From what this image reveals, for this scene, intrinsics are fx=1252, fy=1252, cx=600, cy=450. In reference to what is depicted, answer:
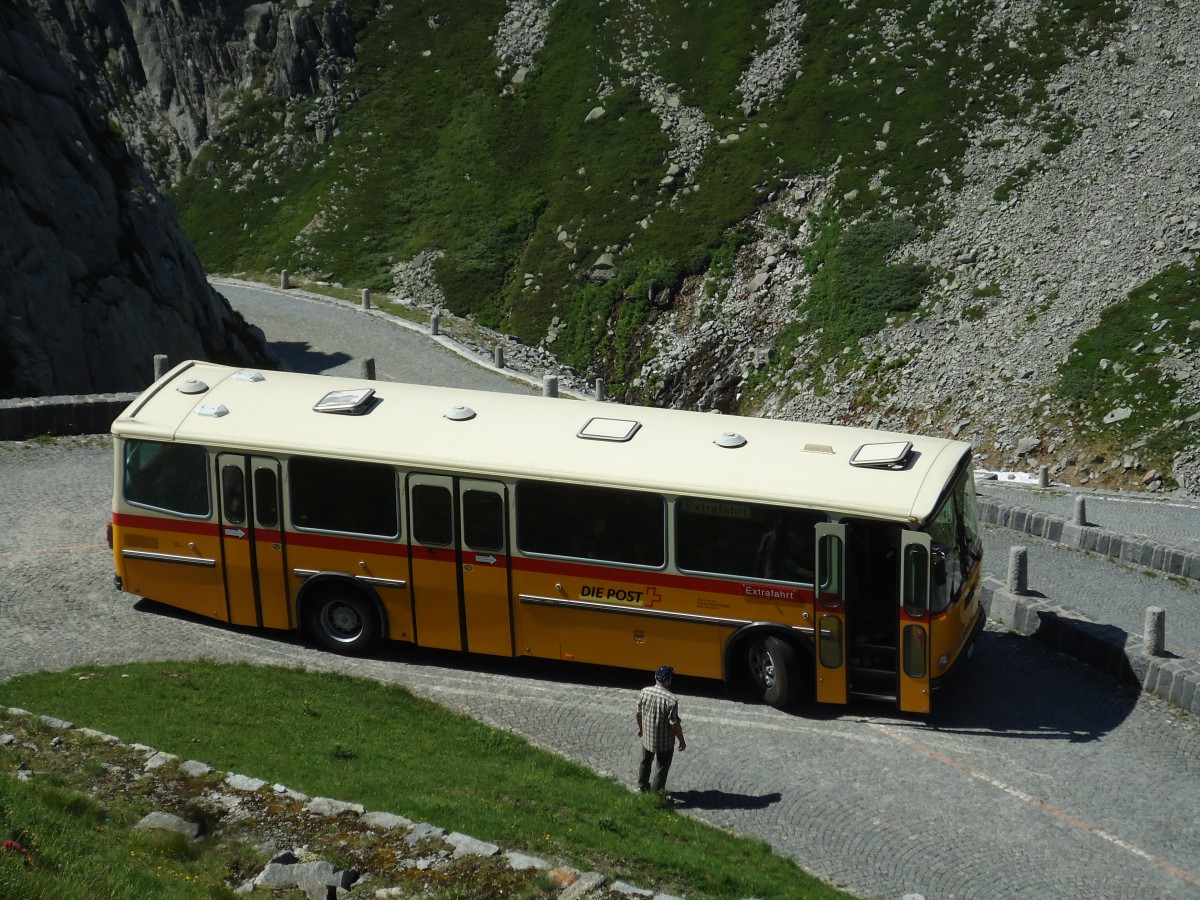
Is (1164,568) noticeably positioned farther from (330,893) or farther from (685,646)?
(330,893)

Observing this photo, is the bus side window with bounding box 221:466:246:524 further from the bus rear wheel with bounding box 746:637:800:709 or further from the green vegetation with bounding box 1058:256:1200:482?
the green vegetation with bounding box 1058:256:1200:482

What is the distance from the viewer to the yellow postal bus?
658 inches

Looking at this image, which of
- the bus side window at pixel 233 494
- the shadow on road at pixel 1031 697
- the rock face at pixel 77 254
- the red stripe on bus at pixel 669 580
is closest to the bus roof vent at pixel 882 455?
the red stripe on bus at pixel 669 580

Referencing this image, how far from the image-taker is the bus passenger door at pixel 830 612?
16484mm

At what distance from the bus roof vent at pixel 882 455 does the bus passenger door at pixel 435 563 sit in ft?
18.7

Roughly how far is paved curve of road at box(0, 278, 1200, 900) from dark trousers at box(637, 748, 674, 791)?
0.39 m

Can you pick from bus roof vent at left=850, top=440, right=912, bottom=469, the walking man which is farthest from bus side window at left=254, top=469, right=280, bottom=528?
bus roof vent at left=850, top=440, right=912, bottom=469

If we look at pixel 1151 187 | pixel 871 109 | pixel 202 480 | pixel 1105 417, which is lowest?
pixel 1105 417

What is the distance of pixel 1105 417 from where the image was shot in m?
41.1

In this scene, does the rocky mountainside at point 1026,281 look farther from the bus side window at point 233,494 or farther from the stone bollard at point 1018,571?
the bus side window at point 233,494

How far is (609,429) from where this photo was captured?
18.1 meters

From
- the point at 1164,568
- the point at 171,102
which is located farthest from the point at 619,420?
the point at 171,102

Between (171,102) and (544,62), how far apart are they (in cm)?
2792

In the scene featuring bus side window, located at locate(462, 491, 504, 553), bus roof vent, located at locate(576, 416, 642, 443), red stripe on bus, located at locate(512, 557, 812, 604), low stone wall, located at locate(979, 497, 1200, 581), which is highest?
bus roof vent, located at locate(576, 416, 642, 443)
